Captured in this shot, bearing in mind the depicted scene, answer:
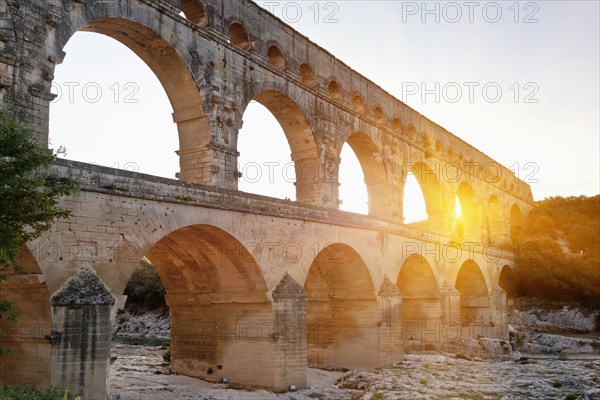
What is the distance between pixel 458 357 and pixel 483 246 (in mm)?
9807

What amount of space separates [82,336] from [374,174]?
730 inches

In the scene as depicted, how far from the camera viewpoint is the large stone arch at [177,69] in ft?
53.8

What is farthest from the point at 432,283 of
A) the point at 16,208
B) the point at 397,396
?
the point at 16,208

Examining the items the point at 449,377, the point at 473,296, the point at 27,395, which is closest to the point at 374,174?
the point at 449,377

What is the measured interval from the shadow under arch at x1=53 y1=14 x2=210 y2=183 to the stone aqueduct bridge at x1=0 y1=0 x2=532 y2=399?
5 cm

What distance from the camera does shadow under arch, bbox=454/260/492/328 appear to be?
32969 mm

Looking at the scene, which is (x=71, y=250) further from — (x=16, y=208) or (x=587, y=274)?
(x=587, y=274)

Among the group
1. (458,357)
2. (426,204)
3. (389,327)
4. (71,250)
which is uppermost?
(426,204)

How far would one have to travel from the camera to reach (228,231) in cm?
1504

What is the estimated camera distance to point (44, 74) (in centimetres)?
1342

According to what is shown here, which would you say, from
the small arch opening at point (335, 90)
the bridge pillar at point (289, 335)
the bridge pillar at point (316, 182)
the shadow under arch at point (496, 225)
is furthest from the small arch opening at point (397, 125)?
the shadow under arch at point (496, 225)

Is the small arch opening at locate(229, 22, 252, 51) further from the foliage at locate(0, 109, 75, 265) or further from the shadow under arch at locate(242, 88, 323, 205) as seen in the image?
the foliage at locate(0, 109, 75, 265)

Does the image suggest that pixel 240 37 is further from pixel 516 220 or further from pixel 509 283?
pixel 516 220

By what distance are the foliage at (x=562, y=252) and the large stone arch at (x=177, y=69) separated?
29.4m
